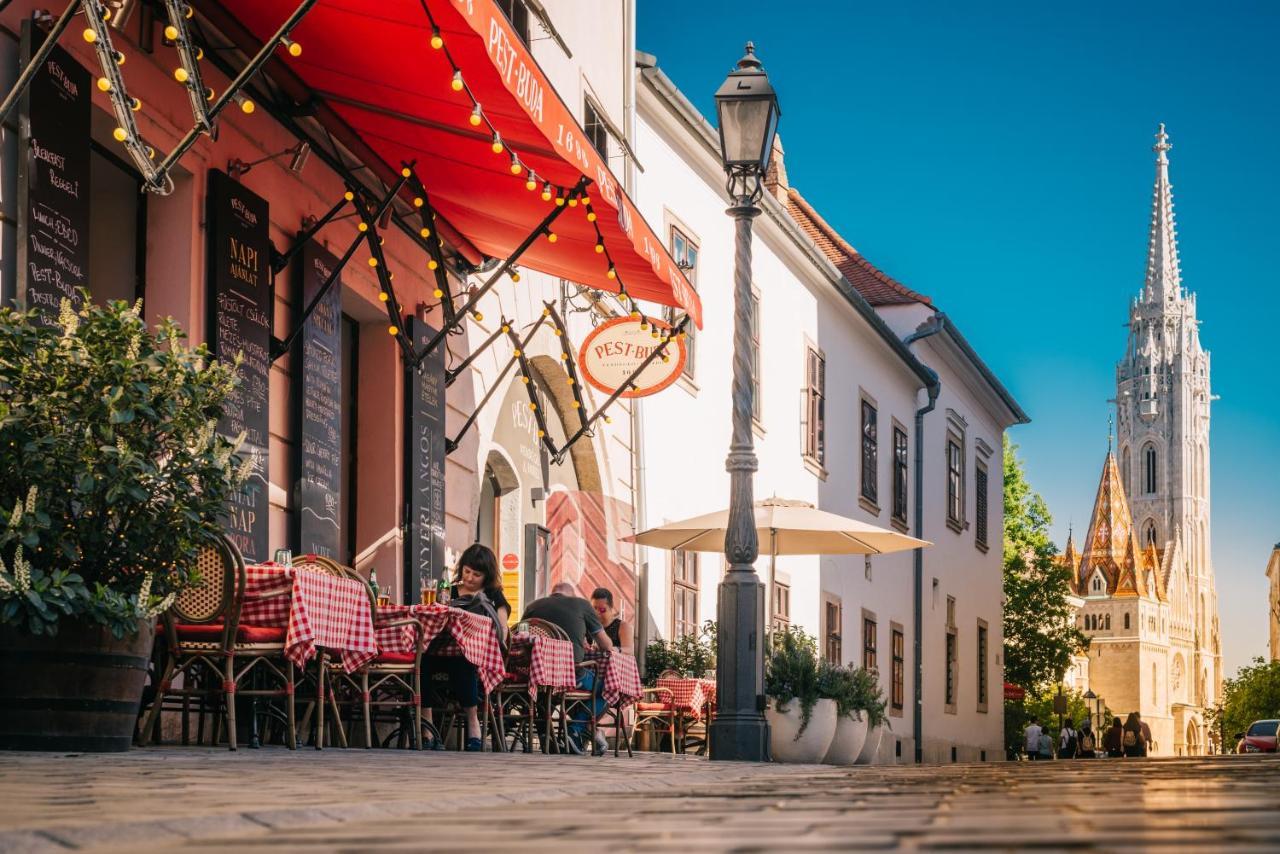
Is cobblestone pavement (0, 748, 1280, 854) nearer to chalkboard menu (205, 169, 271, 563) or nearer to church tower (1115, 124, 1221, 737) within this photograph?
chalkboard menu (205, 169, 271, 563)

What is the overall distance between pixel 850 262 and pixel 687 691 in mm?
19230

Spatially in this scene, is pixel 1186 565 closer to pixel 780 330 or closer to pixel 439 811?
pixel 780 330

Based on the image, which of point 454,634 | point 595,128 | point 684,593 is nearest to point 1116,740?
point 684,593

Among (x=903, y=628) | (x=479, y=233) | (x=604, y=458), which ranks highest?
(x=479, y=233)

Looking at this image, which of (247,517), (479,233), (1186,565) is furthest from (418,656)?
(1186,565)

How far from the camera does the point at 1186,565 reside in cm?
16588

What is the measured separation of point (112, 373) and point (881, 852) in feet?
16.6

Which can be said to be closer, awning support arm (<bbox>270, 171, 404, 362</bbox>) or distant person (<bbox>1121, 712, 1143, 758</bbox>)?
awning support arm (<bbox>270, 171, 404, 362</bbox>)

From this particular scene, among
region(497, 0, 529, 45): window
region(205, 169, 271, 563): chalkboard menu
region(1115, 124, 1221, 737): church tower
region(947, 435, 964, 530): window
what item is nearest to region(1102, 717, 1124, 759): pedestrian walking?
region(947, 435, 964, 530): window

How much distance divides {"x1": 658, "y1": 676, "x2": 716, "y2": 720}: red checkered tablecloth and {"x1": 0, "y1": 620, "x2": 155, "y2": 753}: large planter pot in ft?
28.3

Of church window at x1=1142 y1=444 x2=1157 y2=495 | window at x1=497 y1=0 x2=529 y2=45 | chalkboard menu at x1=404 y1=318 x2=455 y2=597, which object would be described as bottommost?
chalkboard menu at x1=404 y1=318 x2=455 y2=597

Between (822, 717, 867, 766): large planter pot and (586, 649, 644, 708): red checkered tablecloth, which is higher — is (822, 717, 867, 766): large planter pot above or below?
below

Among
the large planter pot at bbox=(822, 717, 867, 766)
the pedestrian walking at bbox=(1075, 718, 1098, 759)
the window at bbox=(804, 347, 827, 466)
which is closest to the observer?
the large planter pot at bbox=(822, 717, 867, 766)

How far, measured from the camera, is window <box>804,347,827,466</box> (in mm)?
24984
